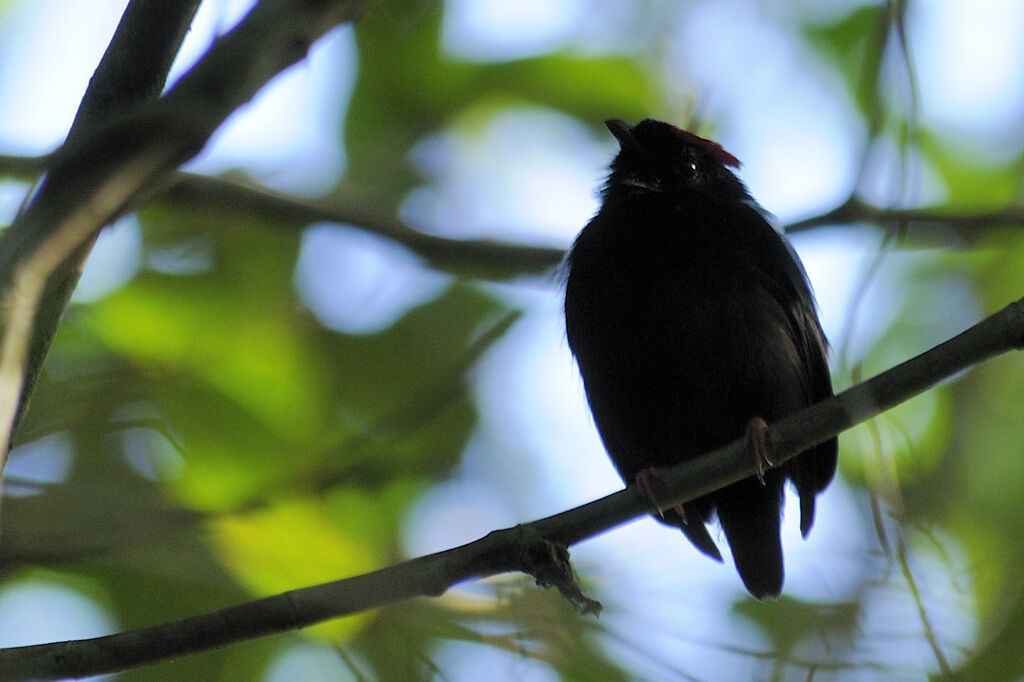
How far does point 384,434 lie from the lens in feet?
14.4

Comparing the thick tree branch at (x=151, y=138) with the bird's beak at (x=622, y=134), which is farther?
the bird's beak at (x=622, y=134)

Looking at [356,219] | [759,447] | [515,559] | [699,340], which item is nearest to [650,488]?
[759,447]

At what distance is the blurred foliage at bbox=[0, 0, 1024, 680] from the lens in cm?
308

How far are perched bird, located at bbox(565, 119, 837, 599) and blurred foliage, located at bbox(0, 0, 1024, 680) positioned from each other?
0.31 metres

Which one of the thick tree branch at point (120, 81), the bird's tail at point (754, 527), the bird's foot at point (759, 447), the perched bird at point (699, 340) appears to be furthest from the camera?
the bird's tail at point (754, 527)

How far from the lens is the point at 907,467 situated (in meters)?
3.46

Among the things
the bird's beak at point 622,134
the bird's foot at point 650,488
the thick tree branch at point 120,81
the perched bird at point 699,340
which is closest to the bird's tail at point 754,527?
the perched bird at point 699,340

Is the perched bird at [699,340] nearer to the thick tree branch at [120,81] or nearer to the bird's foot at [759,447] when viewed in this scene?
the bird's foot at [759,447]

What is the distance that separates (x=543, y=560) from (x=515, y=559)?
0.23 ft

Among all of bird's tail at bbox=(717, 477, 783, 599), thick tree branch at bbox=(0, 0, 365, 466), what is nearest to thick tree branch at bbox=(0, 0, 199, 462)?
thick tree branch at bbox=(0, 0, 365, 466)

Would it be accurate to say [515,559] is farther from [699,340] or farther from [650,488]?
[699,340]

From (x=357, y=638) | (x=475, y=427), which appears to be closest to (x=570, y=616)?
(x=357, y=638)

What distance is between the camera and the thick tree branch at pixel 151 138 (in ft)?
4.59

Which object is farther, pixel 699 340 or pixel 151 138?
pixel 699 340
